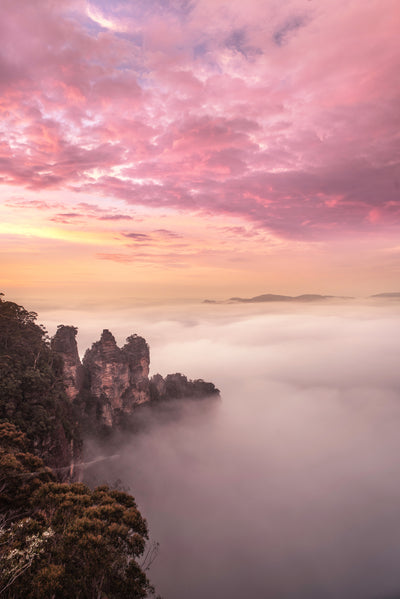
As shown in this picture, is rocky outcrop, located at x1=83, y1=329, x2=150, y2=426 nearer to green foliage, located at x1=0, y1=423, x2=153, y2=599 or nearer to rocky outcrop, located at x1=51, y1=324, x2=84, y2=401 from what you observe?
rocky outcrop, located at x1=51, y1=324, x2=84, y2=401

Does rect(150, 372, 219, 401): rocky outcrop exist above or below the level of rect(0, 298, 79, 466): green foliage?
below

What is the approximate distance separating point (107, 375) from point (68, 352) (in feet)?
39.5

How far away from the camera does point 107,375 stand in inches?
2441

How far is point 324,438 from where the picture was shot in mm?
111812

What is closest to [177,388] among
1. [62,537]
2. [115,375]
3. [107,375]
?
[115,375]

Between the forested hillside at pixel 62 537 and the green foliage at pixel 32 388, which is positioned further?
the green foliage at pixel 32 388

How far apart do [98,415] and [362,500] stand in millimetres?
71278

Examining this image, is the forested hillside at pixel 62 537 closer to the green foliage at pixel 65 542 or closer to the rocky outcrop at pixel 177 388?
the green foliage at pixel 65 542

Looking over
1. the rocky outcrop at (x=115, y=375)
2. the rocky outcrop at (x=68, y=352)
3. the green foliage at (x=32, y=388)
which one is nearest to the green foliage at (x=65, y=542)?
the green foliage at (x=32, y=388)

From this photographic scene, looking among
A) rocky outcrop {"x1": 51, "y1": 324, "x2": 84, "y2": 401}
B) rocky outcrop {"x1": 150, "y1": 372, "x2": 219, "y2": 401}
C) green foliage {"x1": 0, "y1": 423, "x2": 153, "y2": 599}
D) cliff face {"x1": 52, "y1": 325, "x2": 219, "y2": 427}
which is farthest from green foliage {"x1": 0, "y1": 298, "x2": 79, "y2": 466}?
rocky outcrop {"x1": 150, "y1": 372, "x2": 219, "y2": 401}

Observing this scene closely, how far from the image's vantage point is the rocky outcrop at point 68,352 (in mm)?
52719

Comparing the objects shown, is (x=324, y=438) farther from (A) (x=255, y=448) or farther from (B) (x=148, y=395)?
(B) (x=148, y=395)

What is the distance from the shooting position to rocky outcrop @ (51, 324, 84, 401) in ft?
173

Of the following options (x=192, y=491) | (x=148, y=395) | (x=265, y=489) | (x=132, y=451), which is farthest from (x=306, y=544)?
(x=148, y=395)
